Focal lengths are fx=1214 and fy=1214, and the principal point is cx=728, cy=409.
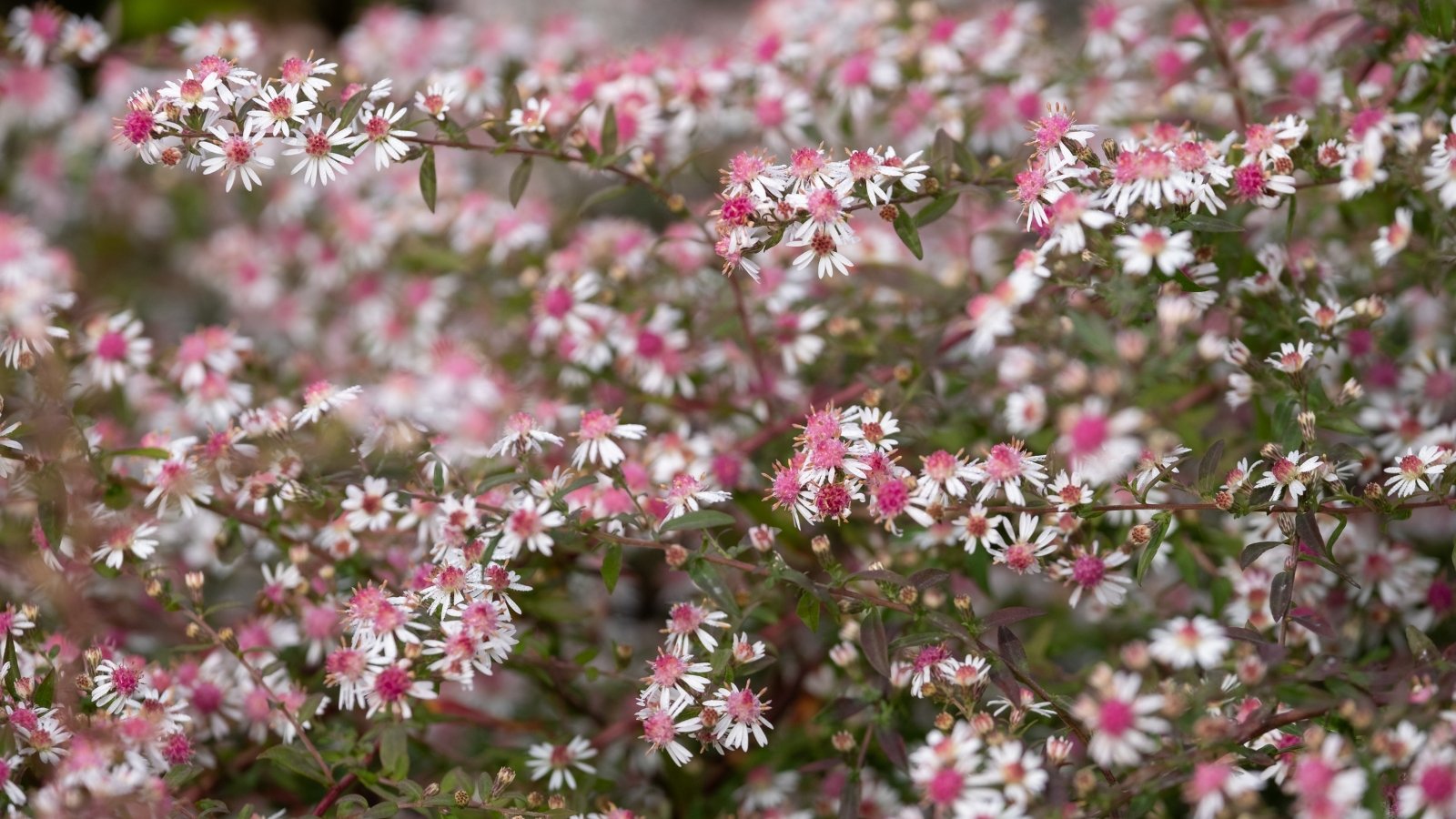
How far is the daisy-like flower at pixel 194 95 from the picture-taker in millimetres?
1455

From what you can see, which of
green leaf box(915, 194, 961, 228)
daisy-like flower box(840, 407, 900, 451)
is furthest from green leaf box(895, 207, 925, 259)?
daisy-like flower box(840, 407, 900, 451)

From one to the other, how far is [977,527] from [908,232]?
1.23 ft

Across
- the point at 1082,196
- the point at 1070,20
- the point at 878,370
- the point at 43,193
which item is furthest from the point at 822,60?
the point at 43,193

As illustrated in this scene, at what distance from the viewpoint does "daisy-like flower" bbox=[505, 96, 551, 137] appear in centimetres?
166

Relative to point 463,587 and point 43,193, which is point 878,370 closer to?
point 463,587

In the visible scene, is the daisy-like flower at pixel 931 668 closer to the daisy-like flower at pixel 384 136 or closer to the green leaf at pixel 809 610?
the green leaf at pixel 809 610

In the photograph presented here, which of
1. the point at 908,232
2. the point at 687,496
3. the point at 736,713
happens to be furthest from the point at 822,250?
the point at 736,713

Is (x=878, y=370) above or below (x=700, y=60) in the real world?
below

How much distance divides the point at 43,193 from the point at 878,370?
6.99 feet

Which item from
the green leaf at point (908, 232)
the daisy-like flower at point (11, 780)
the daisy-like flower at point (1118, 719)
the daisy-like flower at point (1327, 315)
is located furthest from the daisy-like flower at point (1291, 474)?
the daisy-like flower at point (11, 780)

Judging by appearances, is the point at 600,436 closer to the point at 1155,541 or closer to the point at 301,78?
the point at 301,78

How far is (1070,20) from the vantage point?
11.2ft

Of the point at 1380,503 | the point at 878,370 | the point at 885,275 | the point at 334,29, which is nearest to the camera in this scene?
the point at 1380,503

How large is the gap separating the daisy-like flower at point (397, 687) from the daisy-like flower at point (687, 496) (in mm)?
337
